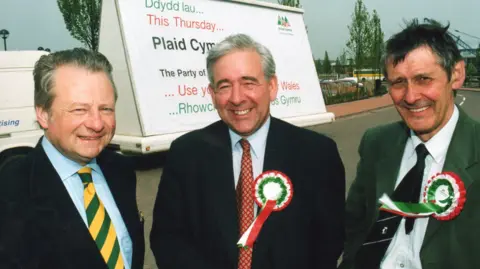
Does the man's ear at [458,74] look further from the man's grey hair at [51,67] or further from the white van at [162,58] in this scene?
the white van at [162,58]

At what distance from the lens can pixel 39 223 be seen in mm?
1569

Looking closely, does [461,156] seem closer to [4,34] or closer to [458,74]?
[458,74]

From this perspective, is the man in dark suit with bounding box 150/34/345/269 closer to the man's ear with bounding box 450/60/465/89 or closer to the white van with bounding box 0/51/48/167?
the man's ear with bounding box 450/60/465/89

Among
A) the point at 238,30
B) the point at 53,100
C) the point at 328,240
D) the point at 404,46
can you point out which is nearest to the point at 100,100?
the point at 53,100

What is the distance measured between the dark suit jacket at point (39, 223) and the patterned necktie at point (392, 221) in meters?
1.13

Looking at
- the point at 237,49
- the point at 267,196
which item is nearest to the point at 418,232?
the point at 267,196

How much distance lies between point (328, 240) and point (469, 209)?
579 mm

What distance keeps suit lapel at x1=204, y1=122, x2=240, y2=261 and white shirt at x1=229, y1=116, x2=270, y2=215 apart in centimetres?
4

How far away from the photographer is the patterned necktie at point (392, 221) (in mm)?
1837

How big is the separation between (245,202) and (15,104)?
5329 millimetres

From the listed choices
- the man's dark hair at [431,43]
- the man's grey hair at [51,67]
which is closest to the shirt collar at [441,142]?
the man's dark hair at [431,43]

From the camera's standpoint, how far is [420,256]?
1769 millimetres

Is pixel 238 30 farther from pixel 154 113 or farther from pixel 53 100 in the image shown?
pixel 53 100

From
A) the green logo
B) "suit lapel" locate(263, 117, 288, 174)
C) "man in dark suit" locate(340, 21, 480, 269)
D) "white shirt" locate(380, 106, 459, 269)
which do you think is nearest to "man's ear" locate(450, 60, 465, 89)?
"man in dark suit" locate(340, 21, 480, 269)
